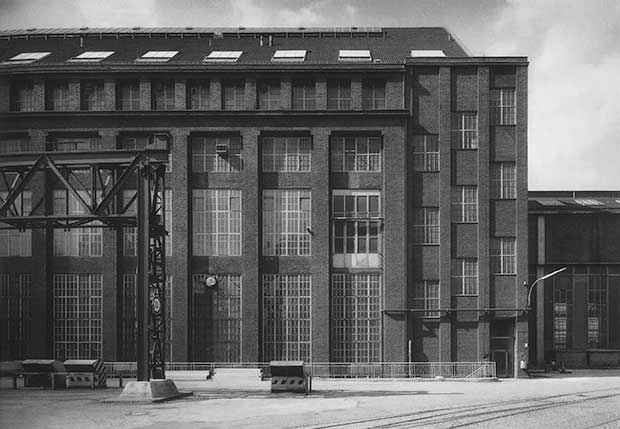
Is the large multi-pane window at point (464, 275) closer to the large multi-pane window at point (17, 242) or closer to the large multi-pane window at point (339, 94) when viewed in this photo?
the large multi-pane window at point (339, 94)

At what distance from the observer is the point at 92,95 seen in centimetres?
4625

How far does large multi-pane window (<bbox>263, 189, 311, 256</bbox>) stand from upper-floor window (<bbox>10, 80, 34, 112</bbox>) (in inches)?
581

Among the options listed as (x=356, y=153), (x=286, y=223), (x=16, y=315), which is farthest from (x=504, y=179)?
(x=16, y=315)

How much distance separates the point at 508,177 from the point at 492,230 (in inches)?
127

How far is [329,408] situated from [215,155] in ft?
75.9

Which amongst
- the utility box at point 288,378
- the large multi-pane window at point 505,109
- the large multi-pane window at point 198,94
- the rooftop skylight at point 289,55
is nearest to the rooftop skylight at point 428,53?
the large multi-pane window at point 505,109

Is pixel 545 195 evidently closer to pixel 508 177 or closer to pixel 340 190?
pixel 508 177

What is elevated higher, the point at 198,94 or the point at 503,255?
the point at 198,94

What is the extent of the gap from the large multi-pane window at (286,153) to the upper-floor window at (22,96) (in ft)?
45.4

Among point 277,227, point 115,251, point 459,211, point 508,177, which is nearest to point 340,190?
point 277,227

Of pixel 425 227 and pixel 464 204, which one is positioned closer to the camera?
pixel 425 227

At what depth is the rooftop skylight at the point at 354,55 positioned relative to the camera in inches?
1875

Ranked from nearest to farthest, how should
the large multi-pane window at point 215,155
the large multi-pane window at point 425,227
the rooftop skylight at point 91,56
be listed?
the large multi-pane window at point 425,227, the large multi-pane window at point 215,155, the rooftop skylight at point 91,56

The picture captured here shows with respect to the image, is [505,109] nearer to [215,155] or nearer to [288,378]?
[215,155]
